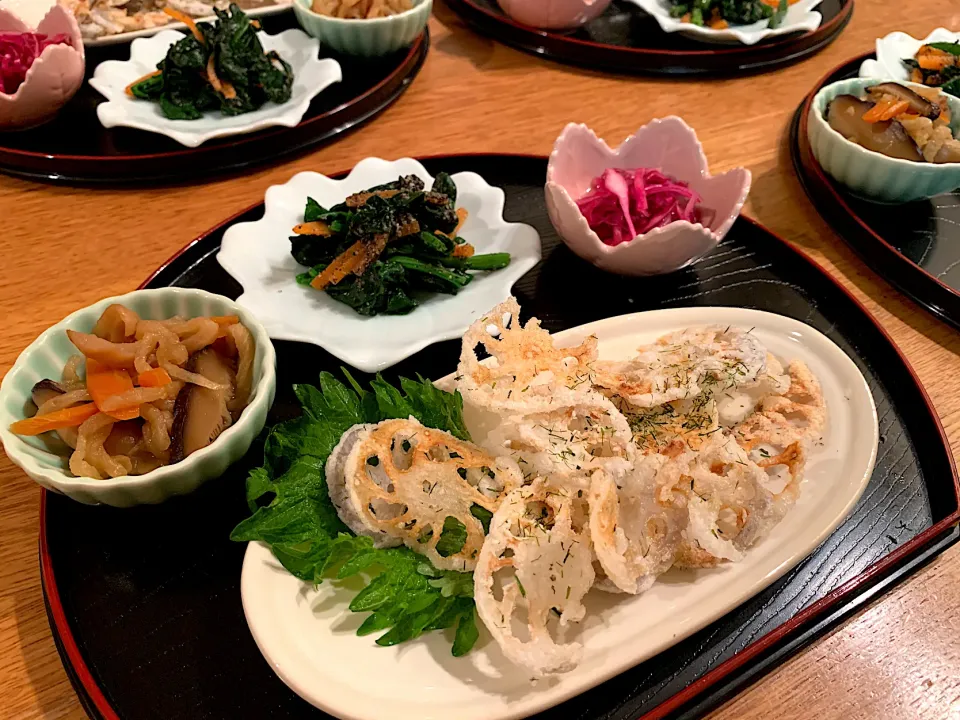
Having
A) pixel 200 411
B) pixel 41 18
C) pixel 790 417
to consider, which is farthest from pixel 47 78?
pixel 790 417

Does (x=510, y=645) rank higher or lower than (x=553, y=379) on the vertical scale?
lower

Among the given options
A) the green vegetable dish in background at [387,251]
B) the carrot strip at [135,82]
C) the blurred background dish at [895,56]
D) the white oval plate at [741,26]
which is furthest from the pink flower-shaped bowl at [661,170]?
the carrot strip at [135,82]

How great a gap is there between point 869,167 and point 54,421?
7.72 ft

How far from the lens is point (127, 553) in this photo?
1359 millimetres

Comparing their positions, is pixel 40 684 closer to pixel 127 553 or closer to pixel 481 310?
pixel 127 553

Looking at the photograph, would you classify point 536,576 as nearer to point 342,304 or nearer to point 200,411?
point 200,411

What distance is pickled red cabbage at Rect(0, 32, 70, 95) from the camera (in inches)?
92.7

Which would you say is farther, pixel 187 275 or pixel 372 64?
pixel 372 64

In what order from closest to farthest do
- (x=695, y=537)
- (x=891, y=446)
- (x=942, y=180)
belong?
(x=695, y=537)
(x=891, y=446)
(x=942, y=180)

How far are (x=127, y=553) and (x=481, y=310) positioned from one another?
96 centimetres

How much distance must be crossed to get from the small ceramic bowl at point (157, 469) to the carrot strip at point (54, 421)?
3 centimetres

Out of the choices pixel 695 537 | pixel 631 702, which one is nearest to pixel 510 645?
pixel 631 702

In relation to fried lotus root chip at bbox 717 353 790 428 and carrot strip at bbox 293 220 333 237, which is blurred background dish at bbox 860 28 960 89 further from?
carrot strip at bbox 293 220 333 237

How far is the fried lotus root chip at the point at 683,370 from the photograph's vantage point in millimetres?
1418
